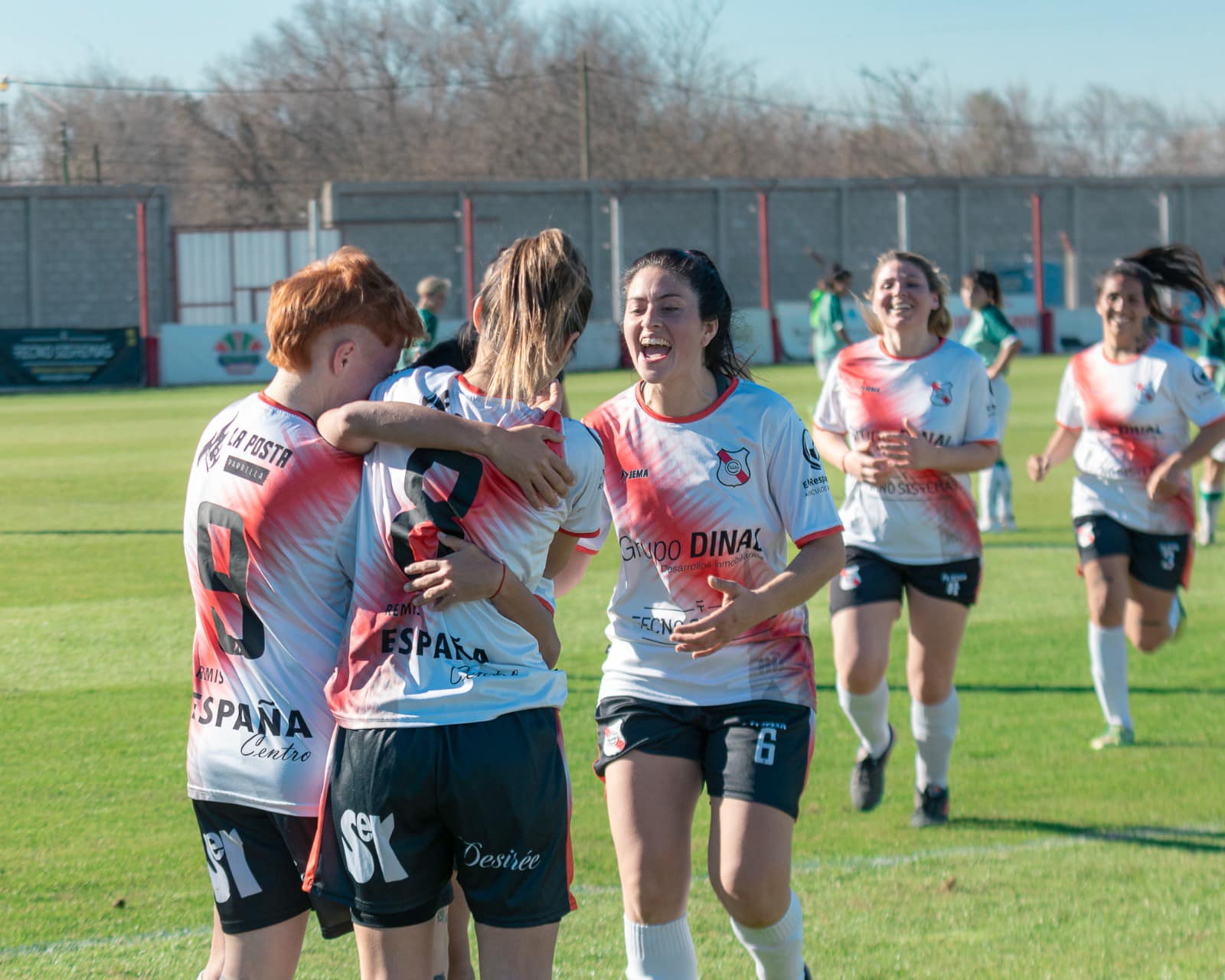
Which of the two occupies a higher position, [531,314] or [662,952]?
[531,314]

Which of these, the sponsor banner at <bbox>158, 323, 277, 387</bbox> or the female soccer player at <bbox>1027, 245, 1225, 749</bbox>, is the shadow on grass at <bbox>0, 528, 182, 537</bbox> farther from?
the sponsor banner at <bbox>158, 323, 277, 387</bbox>

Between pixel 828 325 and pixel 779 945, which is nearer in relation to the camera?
pixel 779 945

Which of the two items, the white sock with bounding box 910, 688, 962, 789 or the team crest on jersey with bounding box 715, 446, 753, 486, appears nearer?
the team crest on jersey with bounding box 715, 446, 753, 486

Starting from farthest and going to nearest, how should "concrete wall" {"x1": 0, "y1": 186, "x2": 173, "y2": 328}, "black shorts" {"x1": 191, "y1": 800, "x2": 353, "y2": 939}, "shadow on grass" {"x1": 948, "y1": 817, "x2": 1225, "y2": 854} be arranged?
"concrete wall" {"x1": 0, "y1": 186, "x2": 173, "y2": 328} < "shadow on grass" {"x1": 948, "y1": 817, "x2": 1225, "y2": 854} < "black shorts" {"x1": 191, "y1": 800, "x2": 353, "y2": 939}

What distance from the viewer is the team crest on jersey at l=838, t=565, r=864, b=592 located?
5.76 m

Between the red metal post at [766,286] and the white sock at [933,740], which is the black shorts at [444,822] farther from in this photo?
the red metal post at [766,286]

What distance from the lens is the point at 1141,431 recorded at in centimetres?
689

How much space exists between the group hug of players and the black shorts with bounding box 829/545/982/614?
1.85 metres

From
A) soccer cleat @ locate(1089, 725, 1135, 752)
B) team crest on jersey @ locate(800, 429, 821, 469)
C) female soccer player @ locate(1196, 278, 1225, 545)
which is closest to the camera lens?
team crest on jersey @ locate(800, 429, 821, 469)

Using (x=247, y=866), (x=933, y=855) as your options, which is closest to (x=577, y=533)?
(x=247, y=866)

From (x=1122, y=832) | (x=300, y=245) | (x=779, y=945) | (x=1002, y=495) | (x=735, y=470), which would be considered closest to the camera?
(x=779, y=945)

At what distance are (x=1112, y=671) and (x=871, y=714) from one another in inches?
66.3

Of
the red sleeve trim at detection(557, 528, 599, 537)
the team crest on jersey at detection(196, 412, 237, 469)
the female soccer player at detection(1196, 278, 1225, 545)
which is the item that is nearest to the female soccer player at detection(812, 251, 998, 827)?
the red sleeve trim at detection(557, 528, 599, 537)

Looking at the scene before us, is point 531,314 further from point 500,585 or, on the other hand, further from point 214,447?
point 214,447
